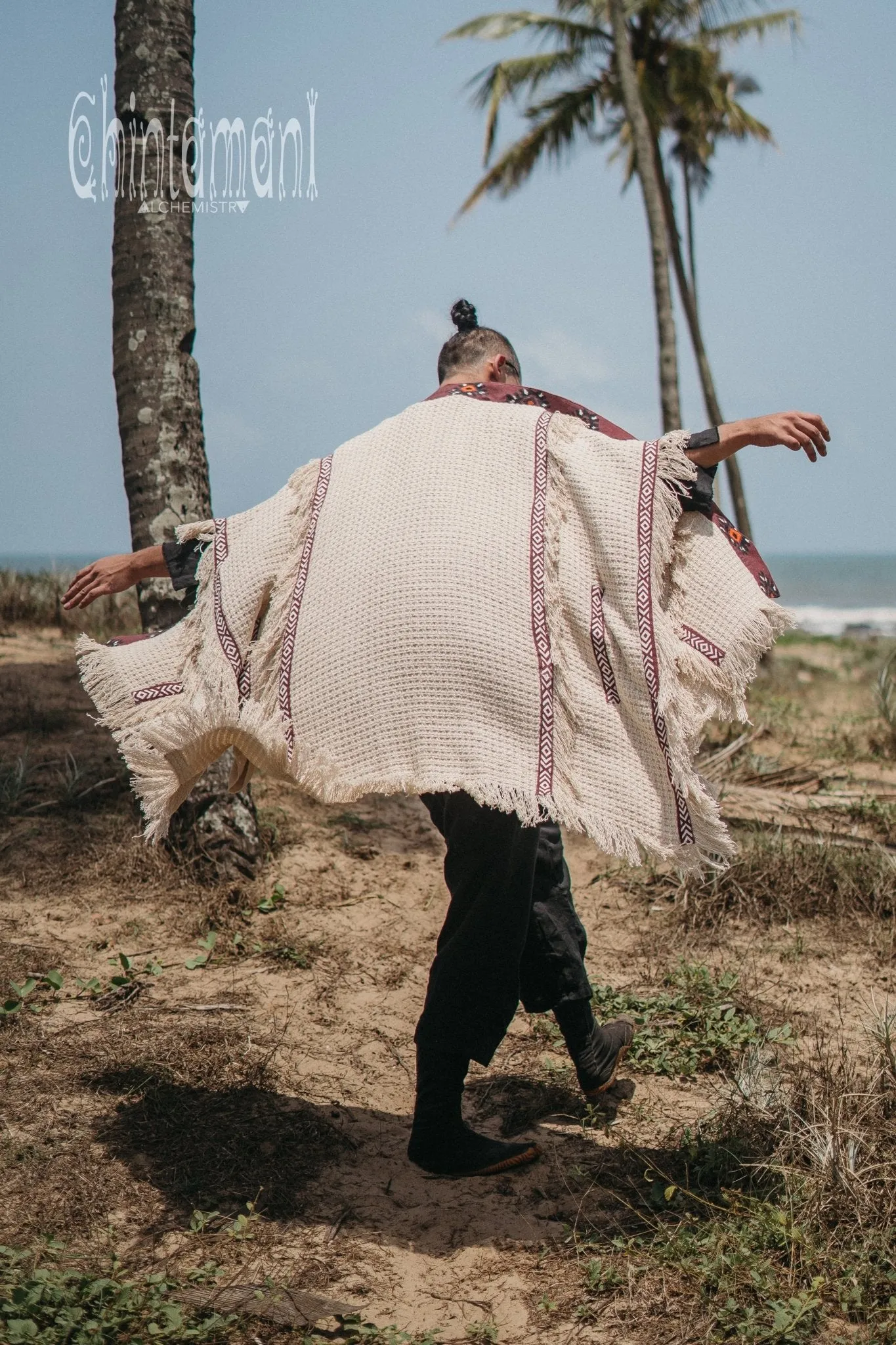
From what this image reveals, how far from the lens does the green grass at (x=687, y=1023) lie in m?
3.40

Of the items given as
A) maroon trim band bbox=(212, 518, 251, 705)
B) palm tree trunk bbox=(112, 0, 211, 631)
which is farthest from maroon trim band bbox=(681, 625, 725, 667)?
palm tree trunk bbox=(112, 0, 211, 631)

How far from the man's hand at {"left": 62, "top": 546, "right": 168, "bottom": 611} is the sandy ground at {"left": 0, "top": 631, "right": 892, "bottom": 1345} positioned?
1312mm

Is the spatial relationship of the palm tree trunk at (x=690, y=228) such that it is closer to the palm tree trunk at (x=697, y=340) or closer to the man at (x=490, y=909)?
the palm tree trunk at (x=697, y=340)

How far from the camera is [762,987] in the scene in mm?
3891

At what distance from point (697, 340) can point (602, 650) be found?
629 inches

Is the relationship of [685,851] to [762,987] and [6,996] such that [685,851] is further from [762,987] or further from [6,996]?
[6,996]

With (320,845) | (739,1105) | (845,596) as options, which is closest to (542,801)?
(739,1105)

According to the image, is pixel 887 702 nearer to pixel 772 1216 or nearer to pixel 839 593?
pixel 772 1216

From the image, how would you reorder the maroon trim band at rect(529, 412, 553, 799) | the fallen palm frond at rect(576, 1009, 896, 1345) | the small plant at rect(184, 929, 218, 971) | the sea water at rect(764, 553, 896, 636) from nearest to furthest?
the fallen palm frond at rect(576, 1009, 896, 1345) → the maroon trim band at rect(529, 412, 553, 799) → the small plant at rect(184, 929, 218, 971) → the sea water at rect(764, 553, 896, 636)

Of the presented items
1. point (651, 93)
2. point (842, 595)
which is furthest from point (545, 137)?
point (842, 595)

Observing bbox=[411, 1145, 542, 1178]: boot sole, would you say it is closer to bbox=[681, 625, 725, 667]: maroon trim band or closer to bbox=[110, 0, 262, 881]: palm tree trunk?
bbox=[681, 625, 725, 667]: maroon trim band

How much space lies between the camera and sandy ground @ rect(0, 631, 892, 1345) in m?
2.55

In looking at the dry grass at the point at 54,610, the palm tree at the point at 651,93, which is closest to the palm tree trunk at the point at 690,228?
the palm tree at the point at 651,93

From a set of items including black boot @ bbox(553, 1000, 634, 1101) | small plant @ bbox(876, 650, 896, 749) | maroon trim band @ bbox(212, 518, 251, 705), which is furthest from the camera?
small plant @ bbox(876, 650, 896, 749)
